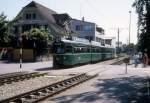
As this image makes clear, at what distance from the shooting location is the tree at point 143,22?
27.4 m

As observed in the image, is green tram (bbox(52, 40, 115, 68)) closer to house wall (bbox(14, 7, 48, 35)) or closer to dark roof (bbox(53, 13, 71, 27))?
house wall (bbox(14, 7, 48, 35))

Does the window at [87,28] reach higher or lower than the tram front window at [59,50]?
higher

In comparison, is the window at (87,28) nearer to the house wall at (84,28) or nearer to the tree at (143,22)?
the house wall at (84,28)

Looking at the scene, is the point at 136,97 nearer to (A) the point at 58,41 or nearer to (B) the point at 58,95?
(B) the point at 58,95

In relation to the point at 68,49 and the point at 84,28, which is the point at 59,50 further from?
the point at 84,28

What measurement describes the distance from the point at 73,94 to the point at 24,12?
6071 centimetres

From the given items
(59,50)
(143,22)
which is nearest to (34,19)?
(59,50)

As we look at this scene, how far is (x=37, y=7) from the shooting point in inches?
2849

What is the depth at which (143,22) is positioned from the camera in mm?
28109

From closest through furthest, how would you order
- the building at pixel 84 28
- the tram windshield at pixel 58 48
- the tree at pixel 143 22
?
the tree at pixel 143 22, the tram windshield at pixel 58 48, the building at pixel 84 28

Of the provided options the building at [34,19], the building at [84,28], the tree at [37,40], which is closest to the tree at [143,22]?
the tree at [37,40]

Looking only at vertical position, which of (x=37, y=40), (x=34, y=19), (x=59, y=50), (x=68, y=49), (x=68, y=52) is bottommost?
(x=68, y=52)

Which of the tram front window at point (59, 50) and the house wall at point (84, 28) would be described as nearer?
the tram front window at point (59, 50)

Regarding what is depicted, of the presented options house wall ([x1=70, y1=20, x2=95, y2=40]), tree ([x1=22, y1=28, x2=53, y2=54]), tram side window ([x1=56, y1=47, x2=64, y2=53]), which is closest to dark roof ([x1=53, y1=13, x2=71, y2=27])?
house wall ([x1=70, y1=20, x2=95, y2=40])
